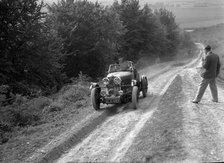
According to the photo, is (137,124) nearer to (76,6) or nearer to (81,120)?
(81,120)

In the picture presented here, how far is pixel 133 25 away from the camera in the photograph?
45656 mm

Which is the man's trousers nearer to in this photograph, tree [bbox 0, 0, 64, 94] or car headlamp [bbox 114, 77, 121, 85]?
car headlamp [bbox 114, 77, 121, 85]

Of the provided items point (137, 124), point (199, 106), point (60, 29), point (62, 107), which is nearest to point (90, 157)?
point (137, 124)

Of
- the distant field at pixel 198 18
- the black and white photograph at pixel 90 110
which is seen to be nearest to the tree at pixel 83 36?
the black and white photograph at pixel 90 110

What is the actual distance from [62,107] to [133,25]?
33383 millimetres

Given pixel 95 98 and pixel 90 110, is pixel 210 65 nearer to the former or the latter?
pixel 95 98

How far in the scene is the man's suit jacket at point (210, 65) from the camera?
11.9m

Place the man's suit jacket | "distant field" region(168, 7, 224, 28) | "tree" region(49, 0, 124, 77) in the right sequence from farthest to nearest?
"distant field" region(168, 7, 224, 28)
"tree" region(49, 0, 124, 77)
the man's suit jacket

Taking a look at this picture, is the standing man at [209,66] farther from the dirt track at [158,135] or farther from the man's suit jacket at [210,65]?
the dirt track at [158,135]

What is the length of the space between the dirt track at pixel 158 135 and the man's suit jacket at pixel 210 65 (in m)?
1.14

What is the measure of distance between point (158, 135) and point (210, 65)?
4619 mm

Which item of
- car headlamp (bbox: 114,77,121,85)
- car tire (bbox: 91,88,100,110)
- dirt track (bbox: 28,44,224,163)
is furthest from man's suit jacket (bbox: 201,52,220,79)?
car tire (bbox: 91,88,100,110)

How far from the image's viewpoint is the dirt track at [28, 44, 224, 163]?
24.2 feet

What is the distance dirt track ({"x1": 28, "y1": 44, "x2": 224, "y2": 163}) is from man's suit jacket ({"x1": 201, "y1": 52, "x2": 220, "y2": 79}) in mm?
1136
